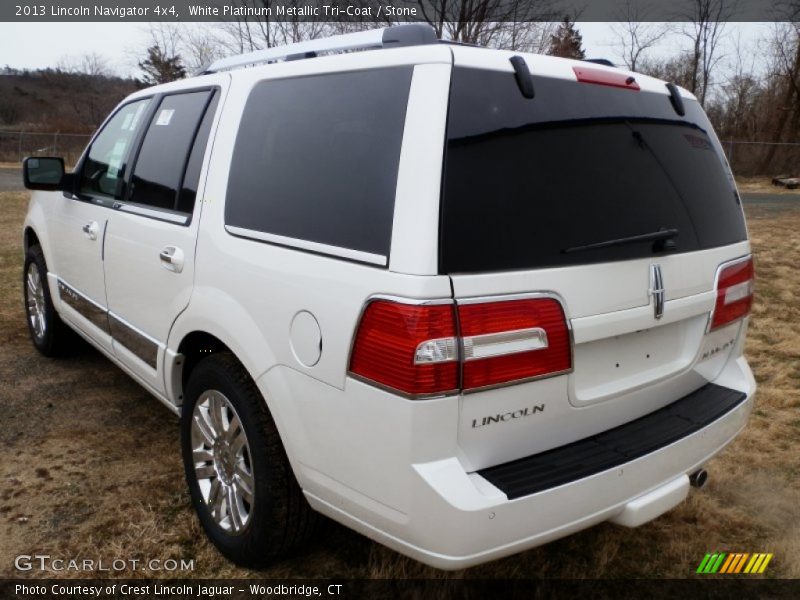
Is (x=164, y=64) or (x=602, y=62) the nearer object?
(x=602, y=62)

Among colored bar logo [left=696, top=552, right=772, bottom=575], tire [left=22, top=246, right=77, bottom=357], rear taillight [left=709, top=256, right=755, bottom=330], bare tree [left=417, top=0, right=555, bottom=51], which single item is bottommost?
colored bar logo [left=696, top=552, right=772, bottom=575]

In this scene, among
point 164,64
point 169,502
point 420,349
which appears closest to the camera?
point 420,349

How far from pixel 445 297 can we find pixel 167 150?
6.27ft

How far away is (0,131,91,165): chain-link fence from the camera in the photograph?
30.7m

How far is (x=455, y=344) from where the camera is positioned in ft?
5.76

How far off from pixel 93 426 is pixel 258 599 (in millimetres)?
1902

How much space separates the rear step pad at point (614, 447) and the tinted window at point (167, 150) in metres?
1.87

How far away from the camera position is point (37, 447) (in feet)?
11.6

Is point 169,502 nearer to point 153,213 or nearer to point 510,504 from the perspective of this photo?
point 153,213

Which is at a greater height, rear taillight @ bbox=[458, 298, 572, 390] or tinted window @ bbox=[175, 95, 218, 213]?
tinted window @ bbox=[175, 95, 218, 213]

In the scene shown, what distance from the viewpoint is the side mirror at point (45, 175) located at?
158 inches

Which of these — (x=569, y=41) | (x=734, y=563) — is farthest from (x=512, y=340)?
(x=569, y=41)

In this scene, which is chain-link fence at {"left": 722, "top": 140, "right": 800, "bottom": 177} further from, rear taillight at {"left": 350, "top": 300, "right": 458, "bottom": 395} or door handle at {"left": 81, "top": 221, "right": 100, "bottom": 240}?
rear taillight at {"left": 350, "top": 300, "right": 458, "bottom": 395}

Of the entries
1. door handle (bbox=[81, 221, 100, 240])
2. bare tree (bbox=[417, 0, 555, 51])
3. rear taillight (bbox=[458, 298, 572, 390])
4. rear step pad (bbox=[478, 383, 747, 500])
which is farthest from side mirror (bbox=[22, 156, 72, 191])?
bare tree (bbox=[417, 0, 555, 51])
